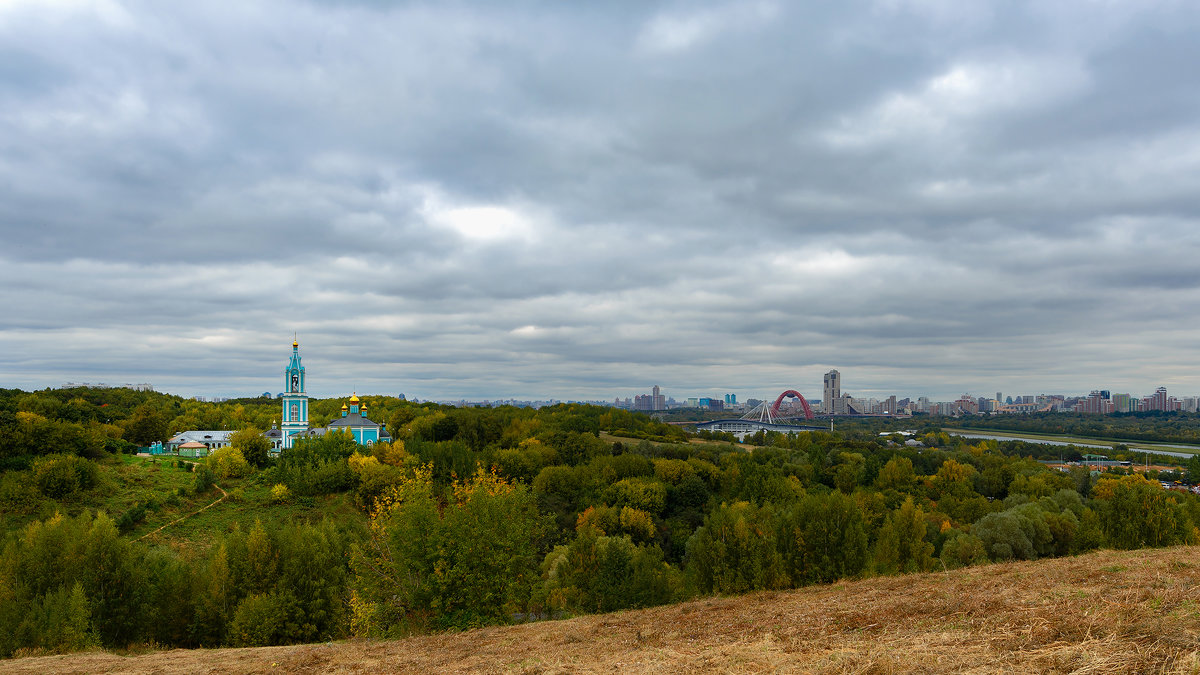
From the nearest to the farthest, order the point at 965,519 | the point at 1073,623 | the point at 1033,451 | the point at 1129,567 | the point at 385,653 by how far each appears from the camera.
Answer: the point at 1073,623 < the point at 1129,567 < the point at 385,653 < the point at 965,519 < the point at 1033,451

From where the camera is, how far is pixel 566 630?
18000mm

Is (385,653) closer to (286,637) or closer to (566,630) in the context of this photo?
(566,630)

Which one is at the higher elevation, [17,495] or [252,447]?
[252,447]

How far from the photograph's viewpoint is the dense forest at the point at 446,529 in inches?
1035

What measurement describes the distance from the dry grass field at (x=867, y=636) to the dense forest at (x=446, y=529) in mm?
6355

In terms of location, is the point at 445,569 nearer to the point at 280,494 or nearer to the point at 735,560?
the point at 735,560

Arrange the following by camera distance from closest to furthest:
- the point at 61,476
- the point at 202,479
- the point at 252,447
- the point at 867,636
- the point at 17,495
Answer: the point at 867,636
the point at 17,495
the point at 61,476
the point at 202,479
the point at 252,447

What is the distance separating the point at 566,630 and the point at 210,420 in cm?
12514

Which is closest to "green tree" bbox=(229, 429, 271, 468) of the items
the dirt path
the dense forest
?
the dense forest

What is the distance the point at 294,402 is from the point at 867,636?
97887 millimetres

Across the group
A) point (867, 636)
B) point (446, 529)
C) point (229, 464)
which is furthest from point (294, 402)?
point (867, 636)

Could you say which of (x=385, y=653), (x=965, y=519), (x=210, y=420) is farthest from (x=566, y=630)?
(x=210, y=420)

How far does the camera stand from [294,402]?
93438 millimetres

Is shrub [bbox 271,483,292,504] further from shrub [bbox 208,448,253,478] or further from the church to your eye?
the church
